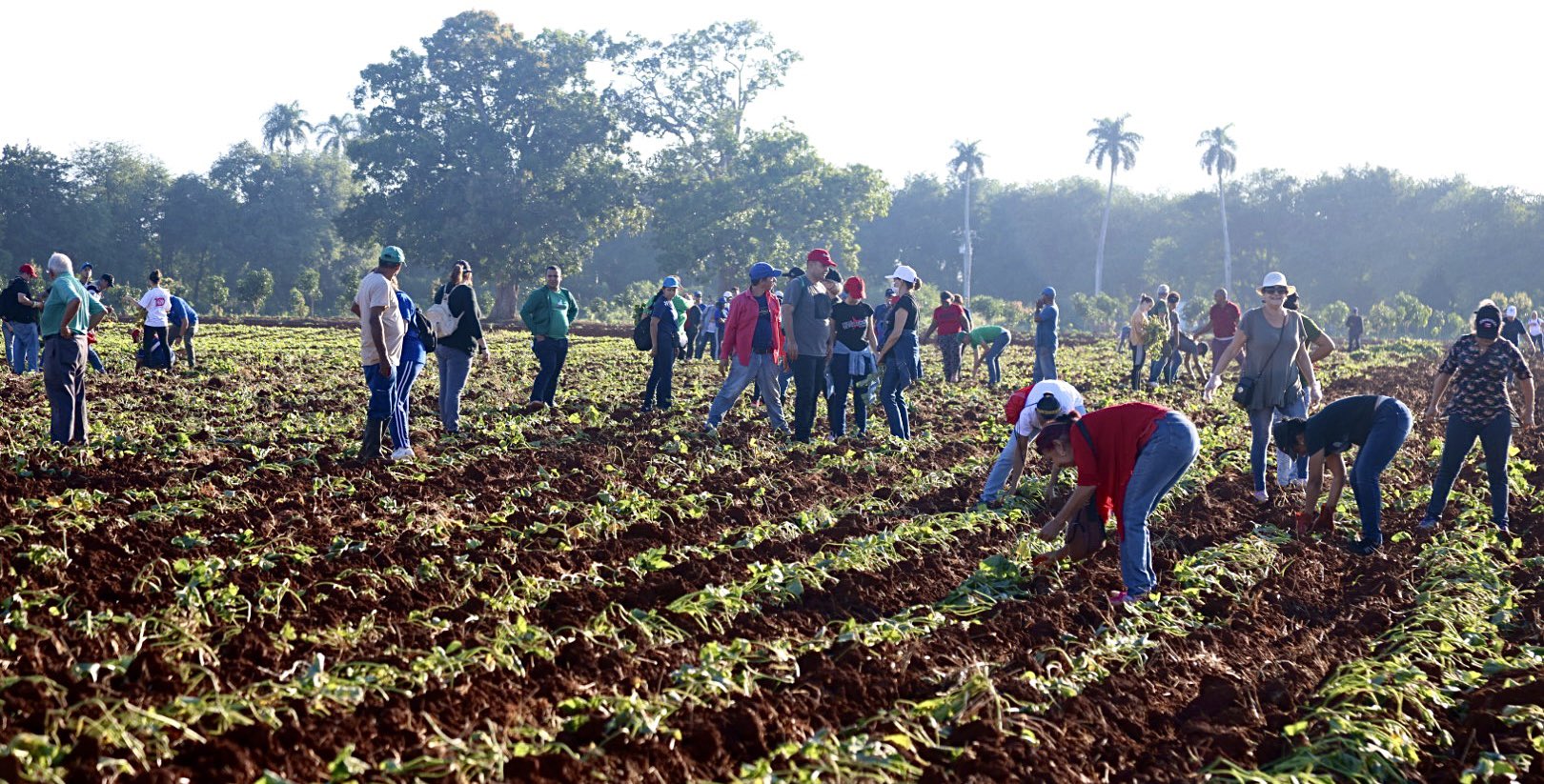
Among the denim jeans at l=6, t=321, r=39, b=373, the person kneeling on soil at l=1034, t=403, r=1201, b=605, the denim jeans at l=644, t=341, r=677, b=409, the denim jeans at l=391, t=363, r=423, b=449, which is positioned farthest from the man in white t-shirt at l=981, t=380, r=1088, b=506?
the denim jeans at l=6, t=321, r=39, b=373

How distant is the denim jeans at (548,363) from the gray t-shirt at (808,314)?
2641mm

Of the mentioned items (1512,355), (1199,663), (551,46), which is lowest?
(1199,663)

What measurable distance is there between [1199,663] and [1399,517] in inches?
165

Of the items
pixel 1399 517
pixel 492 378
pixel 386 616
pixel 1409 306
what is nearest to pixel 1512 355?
pixel 1399 517

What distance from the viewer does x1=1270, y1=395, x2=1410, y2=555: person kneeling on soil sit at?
7289mm

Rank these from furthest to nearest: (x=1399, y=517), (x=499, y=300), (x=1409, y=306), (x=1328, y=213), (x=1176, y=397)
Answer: (x=1328, y=213) < (x=1409, y=306) < (x=499, y=300) < (x=1176, y=397) < (x=1399, y=517)

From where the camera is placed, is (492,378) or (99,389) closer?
(99,389)

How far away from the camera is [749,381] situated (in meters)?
10.9

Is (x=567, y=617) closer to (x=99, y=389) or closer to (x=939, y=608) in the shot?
(x=939, y=608)

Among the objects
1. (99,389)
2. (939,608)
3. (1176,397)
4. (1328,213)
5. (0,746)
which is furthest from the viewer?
(1328,213)

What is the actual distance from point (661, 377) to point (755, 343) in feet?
8.81

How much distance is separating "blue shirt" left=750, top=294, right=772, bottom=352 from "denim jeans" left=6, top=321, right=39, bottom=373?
28.8 feet

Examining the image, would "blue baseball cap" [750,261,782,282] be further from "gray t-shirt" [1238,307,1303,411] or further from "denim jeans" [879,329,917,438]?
"gray t-shirt" [1238,307,1303,411]

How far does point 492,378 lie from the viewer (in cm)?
1684
